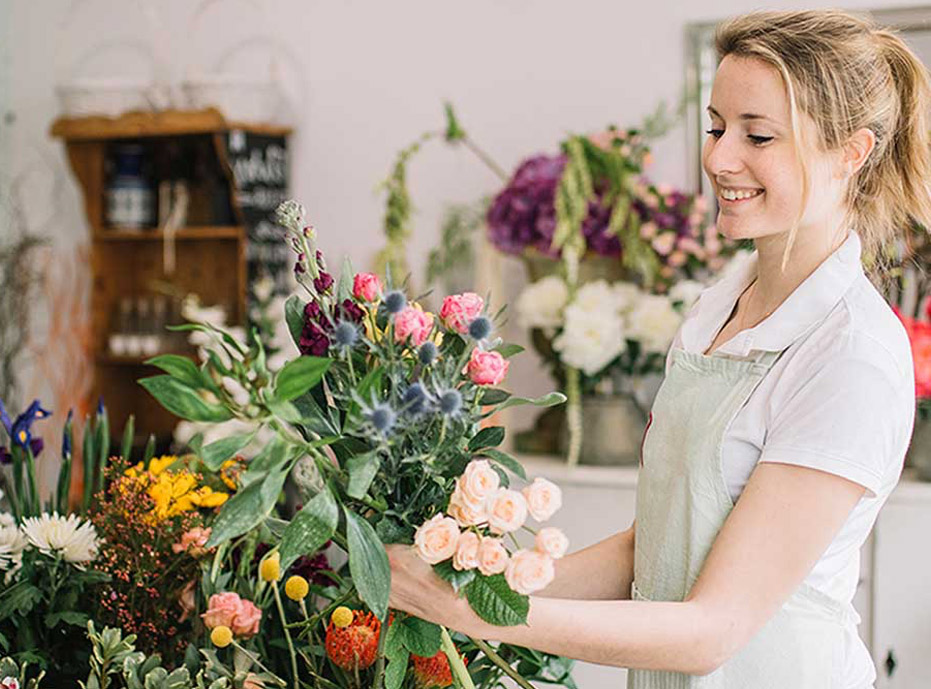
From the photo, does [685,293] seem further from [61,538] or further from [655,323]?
[61,538]

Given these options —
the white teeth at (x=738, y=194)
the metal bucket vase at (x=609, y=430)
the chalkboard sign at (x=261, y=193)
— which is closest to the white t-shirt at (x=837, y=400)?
Result: the white teeth at (x=738, y=194)

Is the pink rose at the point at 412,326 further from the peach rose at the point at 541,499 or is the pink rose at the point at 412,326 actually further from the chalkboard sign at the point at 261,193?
the chalkboard sign at the point at 261,193

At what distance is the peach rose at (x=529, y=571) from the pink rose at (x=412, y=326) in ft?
0.65

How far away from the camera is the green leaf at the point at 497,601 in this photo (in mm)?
1030

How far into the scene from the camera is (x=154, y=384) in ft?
3.04

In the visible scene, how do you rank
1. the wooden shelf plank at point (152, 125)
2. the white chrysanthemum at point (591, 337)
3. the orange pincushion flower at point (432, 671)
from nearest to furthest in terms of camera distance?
1. the orange pincushion flower at point (432, 671)
2. the white chrysanthemum at point (591, 337)
3. the wooden shelf plank at point (152, 125)

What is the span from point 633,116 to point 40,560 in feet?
6.98

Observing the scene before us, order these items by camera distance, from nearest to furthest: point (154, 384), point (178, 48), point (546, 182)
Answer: point (154, 384) < point (546, 182) < point (178, 48)

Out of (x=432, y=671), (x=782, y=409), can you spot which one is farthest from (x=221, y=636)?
(x=782, y=409)

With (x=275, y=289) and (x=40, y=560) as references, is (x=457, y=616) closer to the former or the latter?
(x=40, y=560)

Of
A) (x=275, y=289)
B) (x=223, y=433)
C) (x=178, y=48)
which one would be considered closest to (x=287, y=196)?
(x=275, y=289)

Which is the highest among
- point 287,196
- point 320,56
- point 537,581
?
point 320,56

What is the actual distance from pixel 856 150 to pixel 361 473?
694 millimetres

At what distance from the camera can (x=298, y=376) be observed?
36.8 inches
